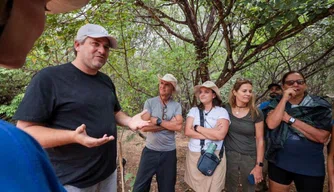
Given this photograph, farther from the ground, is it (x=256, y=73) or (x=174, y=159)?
(x=256, y=73)

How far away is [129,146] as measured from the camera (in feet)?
21.7

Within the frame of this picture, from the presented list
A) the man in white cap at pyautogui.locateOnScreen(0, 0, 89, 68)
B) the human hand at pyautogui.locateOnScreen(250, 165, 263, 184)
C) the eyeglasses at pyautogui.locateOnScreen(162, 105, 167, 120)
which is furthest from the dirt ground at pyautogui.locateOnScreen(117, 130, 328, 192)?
the man in white cap at pyautogui.locateOnScreen(0, 0, 89, 68)

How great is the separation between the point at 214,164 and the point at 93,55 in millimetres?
1944

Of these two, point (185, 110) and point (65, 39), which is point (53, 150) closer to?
point (65, 39)

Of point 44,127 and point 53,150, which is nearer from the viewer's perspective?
point 44,127

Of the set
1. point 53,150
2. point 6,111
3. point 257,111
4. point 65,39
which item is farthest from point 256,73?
point 6,111

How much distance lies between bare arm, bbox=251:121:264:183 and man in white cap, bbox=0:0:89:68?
2.77 metres

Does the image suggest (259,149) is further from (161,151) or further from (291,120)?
(161,151)

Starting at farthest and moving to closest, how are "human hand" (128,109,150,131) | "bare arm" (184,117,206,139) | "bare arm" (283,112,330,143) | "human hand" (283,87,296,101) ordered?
"bare arm" (184,117,206,139) < "human hand" (283,87,296,101) < "bare arm" (283,112,330,143) < "human hand" (128,109,150,131)

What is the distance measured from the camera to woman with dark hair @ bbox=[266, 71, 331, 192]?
99.7 inches

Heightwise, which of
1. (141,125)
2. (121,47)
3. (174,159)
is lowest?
(174,159)

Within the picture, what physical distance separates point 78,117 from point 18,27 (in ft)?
4.24

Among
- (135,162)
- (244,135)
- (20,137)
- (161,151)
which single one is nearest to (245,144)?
(244,135)

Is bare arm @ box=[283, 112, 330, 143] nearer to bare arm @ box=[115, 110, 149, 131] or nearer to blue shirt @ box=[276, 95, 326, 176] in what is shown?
blue shirt @ box=[276, 95, 326, 176]
